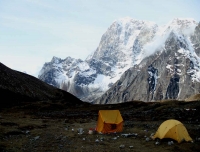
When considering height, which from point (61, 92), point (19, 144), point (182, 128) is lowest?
point (19, 144)

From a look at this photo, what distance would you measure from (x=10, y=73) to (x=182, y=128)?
332 feet

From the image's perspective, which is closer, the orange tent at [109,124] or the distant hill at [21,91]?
the orange tent at [109,124]

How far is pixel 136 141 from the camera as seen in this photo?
2880 centimetres

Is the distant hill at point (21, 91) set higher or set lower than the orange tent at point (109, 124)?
higher

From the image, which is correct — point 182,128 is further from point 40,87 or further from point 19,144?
point 40,87

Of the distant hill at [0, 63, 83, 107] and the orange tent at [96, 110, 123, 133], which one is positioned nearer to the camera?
the orange tent at [96, 110, 123, 133]

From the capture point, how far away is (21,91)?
110m

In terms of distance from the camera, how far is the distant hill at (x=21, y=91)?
97.8m

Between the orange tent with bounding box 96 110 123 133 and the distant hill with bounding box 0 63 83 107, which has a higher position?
the distant hill with bounding box 0 63 83 107

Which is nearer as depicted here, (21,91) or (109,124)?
(109,124)

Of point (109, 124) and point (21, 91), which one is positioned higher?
point (21, 91)

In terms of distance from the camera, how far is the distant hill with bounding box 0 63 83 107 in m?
97.8

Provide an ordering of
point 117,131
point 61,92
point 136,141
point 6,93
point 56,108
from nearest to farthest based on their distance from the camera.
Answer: point 136,141
point 117,131
point 56,108
point 6,93
point 61,92

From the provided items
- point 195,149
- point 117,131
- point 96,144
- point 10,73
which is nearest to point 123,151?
Result: point 96,144
